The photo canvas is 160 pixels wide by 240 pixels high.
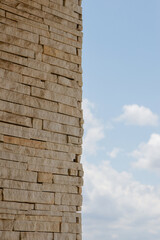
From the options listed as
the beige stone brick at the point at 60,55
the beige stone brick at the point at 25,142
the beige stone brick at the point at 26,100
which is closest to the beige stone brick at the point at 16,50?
the beige stone brick at the point at 60,55

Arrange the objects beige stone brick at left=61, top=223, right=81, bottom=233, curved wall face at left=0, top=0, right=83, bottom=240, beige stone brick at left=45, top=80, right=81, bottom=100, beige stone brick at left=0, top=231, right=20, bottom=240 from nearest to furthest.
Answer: beige stone brick at left=0, top=231, right=20, bottom=240 → curved wall face at left=0, top=0, right=83, bottom=240 → beige stone brick at left=61, top=223, right=81, bottom=233 → beige stone brick at left=45, top=80, right=81, bottom=100

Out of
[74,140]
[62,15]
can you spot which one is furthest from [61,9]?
[74,140]

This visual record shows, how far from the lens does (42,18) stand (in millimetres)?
2293

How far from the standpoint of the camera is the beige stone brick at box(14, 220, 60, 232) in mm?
1949

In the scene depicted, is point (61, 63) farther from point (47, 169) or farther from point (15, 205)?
→ point (15, 205)

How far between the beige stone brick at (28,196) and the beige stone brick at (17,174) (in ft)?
0.21

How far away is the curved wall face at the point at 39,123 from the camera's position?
1.99 m

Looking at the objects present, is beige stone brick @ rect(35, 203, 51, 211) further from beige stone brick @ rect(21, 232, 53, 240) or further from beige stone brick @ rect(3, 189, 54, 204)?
beige stone brick @ rect(21, 232, 53, 240)

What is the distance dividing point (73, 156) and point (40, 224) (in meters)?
0.42

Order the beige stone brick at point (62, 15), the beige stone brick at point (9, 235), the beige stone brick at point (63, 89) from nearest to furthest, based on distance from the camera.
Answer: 1. the beige stone brick at point (9, 235)
2. the beige stone brick at point (63, 89)
3. the beige stone brick at point (62, 15)

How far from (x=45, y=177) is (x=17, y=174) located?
16cm

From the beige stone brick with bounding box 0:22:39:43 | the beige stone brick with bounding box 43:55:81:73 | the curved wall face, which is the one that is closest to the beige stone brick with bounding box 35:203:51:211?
the curved wall face

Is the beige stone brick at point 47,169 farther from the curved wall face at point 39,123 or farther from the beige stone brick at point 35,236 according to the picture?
the beige stone brick at point 35,236

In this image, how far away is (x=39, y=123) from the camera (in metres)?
2.13
